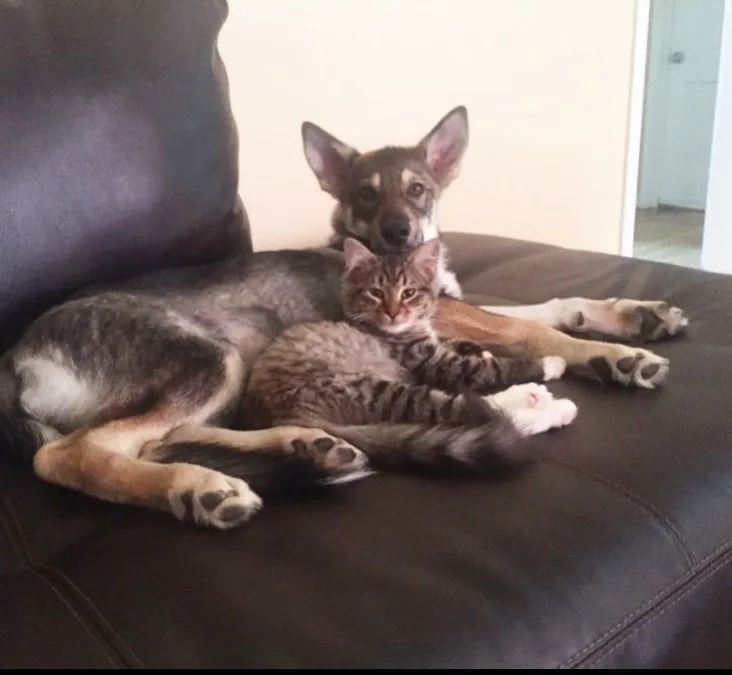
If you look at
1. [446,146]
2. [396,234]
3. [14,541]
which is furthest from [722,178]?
[14,541]

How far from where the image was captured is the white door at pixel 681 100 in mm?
5797

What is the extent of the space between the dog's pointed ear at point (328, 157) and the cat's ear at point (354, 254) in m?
0.37

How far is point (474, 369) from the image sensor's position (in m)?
1.48

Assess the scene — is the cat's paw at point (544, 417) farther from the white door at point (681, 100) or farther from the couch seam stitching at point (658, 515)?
the white door at point (681, 100)

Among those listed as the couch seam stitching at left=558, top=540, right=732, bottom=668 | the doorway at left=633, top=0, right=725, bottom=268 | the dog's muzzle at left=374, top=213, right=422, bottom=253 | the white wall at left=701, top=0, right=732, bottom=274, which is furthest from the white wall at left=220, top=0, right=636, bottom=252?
the doorway at left=633, top=0, right=725, bottom=268

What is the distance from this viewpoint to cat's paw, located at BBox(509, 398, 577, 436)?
1.16m

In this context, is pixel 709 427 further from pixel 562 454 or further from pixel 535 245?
pixel 535 245

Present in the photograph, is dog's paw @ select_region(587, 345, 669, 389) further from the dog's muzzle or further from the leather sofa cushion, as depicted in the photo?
the dog's muzzle

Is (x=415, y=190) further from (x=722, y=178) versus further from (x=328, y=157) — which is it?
(x=722, y=178)

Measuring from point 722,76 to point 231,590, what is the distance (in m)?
3.54

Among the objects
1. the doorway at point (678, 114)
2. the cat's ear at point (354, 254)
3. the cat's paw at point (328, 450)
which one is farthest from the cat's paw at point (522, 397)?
the doorway at point (678, 114)

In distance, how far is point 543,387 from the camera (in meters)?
1.32

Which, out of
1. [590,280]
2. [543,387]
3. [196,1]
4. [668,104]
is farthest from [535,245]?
[668,104]

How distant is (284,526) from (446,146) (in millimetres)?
1319
